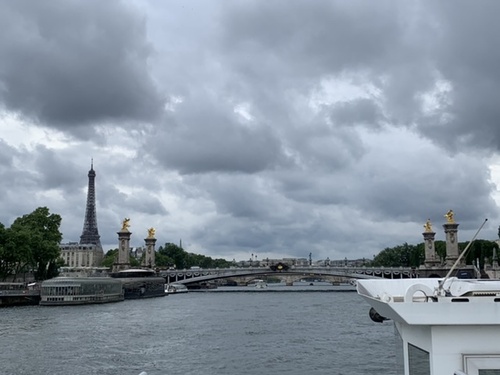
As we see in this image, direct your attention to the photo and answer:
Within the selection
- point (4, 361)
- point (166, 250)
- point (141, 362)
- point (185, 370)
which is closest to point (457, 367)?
point (185, 370)

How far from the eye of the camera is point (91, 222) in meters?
159

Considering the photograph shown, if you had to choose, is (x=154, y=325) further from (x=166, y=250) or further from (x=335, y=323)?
(x=166, y=250)

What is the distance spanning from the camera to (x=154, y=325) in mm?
36594

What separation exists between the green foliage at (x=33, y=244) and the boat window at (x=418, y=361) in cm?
5787

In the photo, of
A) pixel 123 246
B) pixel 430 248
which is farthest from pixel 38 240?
pixel 430 248

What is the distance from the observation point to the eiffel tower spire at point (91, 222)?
152 metres

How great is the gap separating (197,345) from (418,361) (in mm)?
22190

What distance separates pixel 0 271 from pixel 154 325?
36847 mm

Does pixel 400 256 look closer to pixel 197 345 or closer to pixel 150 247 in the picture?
pixel 150 247

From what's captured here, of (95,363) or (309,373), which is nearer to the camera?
(309,373)

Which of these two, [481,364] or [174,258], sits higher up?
[174,258]

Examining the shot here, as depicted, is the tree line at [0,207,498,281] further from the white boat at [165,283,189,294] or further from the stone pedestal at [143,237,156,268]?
the stone pedestal at [143,237,156,268]

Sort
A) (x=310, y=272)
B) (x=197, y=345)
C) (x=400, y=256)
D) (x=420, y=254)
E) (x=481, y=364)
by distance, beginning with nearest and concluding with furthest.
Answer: (x=481, y=364)
(x=197, y=345)
(x=310, y=272)
(x=420, y=254)
(x=400, y=256)

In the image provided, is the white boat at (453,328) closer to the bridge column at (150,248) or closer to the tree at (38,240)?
the tree at (38,240)
